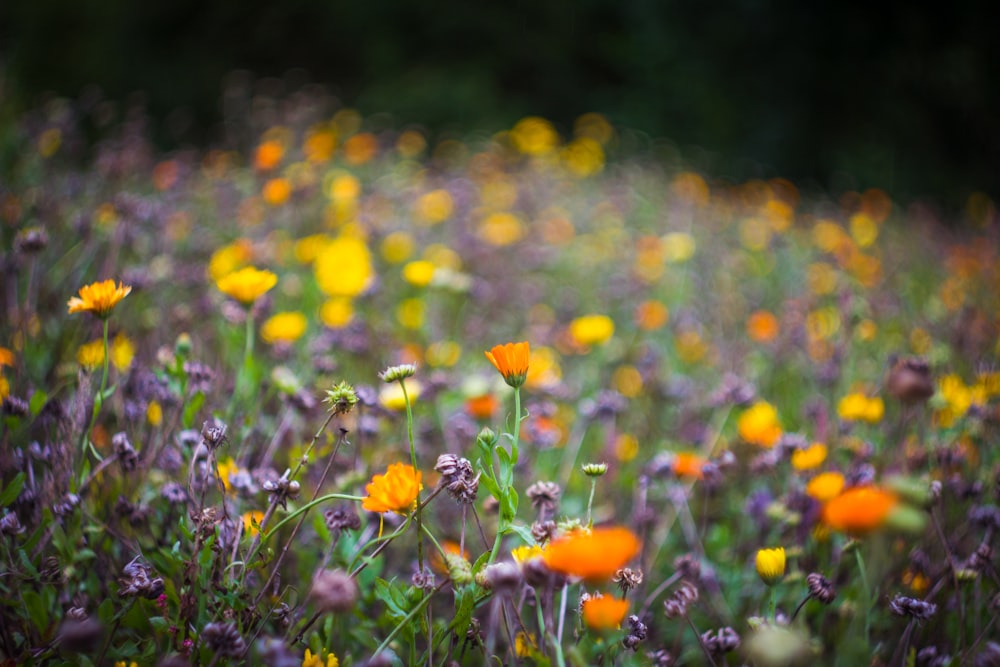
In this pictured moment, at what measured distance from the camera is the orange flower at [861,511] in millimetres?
711

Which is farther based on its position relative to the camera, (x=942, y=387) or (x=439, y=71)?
(x=439, y=71)

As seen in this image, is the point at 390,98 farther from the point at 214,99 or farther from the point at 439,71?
the point at 214,99

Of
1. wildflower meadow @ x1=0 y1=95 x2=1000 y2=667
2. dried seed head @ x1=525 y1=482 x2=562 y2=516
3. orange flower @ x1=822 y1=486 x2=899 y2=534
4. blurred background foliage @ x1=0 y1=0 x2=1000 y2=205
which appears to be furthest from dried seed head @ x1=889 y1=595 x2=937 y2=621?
blurred background foliage @ x1=0 y1=0 x2=1000 y2=205

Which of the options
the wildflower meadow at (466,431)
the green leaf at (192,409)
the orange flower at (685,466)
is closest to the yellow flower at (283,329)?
the wildflower meadow at (466,431)

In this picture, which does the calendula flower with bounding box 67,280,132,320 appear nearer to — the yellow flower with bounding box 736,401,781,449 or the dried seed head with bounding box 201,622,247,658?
the dried seed head with bounding box 201,622,247,658

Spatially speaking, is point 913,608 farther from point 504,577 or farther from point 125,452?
point 125,452

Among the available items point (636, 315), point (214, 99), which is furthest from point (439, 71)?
point (636, 315)

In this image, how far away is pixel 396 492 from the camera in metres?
0.90

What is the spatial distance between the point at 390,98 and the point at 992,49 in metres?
5.52

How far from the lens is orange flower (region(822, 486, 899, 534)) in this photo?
0.71 metres

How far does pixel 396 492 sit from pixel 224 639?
0.94ft

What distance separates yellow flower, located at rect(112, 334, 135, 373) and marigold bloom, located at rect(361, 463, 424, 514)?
930mm

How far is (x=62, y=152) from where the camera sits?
3170mm

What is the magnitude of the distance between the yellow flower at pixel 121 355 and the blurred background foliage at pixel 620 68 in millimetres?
3962
